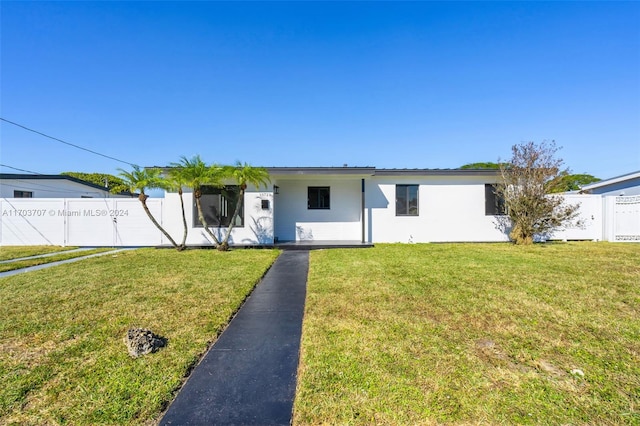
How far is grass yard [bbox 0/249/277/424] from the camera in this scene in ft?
6.57

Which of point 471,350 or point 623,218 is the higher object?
point 623,218

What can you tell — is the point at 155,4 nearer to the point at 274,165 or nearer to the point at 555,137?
the point at 274,165

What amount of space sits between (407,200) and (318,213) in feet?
13.0

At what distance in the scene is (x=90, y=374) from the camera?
7.79ft

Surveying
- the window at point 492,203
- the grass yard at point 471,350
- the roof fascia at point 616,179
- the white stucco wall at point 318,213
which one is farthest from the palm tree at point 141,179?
the roof fascia at point 616,179

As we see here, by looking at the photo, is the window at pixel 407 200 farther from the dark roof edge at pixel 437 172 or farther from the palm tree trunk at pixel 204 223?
the palm tree trunk at pixel 204 223

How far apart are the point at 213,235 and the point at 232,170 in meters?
2.67

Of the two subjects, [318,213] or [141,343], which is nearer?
[141,343]

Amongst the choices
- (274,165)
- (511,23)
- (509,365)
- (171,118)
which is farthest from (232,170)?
(511,23)

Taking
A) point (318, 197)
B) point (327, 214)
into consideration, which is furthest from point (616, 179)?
point (318, 197)

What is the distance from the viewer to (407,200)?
11672 mm

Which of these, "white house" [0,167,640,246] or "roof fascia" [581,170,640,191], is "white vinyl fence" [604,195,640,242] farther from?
"roof fascia" [581,170,640,191]

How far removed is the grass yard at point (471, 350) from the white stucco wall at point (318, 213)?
6.29 meters

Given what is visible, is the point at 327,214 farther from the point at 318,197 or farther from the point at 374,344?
the point at 374,344
